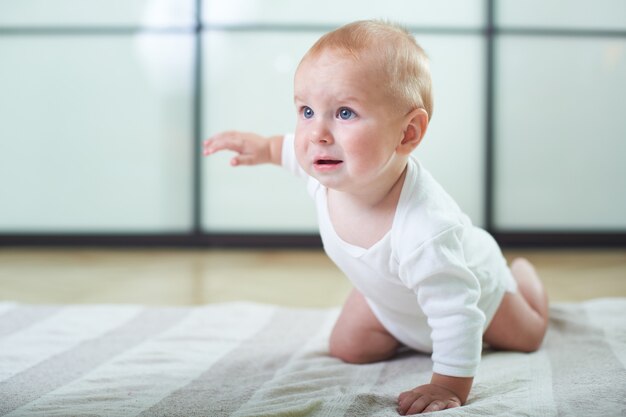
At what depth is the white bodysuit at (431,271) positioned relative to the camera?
93cm

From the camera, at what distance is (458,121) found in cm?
283

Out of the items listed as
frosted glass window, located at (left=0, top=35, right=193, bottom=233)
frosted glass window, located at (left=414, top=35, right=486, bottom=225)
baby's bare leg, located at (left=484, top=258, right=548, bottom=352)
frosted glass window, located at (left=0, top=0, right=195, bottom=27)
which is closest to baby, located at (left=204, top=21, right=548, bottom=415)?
baby's bare leg, located at (left=484, top=258, right=548, bottom=352)

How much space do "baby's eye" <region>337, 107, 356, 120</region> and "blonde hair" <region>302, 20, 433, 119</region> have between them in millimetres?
57

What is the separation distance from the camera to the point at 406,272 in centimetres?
95

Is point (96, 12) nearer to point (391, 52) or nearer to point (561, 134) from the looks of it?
point (561, 134)

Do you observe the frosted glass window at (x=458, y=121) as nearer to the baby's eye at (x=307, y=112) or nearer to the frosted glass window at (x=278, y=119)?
the frosted glass window at (x=278, y=119)

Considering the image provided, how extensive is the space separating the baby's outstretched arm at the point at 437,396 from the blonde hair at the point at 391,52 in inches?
14.0

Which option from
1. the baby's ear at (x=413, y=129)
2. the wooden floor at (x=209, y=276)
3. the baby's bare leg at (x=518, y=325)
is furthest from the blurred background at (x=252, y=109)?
the baby's ear at (x=413, y=129)

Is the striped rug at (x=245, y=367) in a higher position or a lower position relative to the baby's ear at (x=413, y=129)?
lower

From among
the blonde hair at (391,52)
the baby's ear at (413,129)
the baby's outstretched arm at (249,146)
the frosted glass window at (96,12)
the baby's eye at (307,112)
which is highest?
the frosted glass window at (96,12)

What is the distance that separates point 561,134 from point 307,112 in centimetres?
213

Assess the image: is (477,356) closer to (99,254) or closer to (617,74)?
(99,254)

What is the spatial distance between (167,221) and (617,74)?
184cm

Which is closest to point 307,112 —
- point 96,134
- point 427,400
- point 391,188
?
point 391,188
